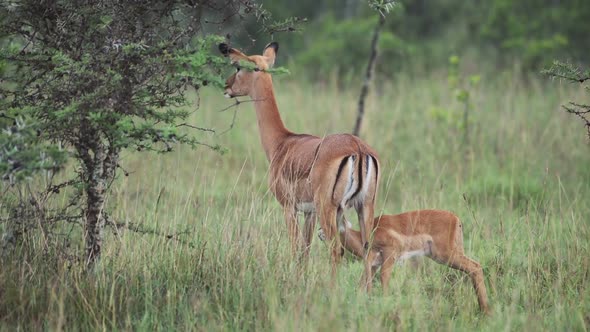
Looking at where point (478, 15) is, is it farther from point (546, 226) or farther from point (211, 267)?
point (211, 267)

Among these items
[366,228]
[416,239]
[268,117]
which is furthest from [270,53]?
[416,239]

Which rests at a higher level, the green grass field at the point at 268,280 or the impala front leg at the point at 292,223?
the impala front leg at the point at 292,223

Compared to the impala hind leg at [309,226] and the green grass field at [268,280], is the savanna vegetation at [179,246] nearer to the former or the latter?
the green grass field at [268,280]

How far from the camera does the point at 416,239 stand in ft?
17.1

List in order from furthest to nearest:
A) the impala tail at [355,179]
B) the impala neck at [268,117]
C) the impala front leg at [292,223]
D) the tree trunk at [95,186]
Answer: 1. the impala neck at [268,117]
2. the impala front leg at [292,223]
3. the impala tail at [355,179]
4. the tree trunk at [95,186]

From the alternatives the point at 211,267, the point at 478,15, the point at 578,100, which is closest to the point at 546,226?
the point at 211,267

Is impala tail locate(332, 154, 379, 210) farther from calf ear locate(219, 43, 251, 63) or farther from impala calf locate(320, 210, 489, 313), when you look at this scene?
calf ear locate(219, 43, 251, 63)

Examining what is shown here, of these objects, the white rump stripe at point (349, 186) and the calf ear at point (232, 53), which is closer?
the white rump stripe at point (349, 186)

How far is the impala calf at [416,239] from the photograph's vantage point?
5.12m

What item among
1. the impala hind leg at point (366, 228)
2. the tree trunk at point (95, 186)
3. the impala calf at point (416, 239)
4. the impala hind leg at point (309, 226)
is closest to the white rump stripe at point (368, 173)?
the impala hind leg at point (366, 228)

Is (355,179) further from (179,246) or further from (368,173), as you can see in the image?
(179,246)

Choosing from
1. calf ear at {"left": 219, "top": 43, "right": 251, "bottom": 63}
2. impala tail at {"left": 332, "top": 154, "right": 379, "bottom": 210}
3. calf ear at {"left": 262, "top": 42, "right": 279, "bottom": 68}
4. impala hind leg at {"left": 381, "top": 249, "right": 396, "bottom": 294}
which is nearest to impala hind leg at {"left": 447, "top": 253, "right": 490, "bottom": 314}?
impala hind leg at {"left": 381, "top": 249, "right": 396, "bottom": 294}

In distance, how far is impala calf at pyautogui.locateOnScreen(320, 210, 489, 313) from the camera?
202 inches

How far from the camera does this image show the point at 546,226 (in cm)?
536
